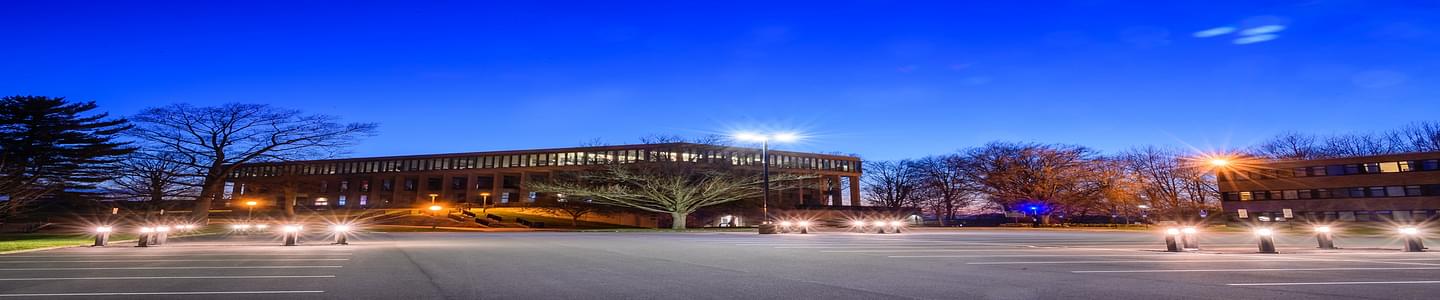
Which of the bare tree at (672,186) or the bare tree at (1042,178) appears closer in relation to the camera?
the bare tree at (672,186)

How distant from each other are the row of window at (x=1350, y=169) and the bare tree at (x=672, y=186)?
52.4 meters

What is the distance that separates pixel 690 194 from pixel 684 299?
1398 inches

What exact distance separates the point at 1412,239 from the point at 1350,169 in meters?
59.7

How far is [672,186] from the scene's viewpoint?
136ft

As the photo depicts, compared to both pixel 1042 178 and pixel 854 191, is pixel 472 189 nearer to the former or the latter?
pixel 854 191

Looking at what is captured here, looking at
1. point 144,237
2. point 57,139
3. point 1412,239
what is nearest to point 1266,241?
point 1412,239

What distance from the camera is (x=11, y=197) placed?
76.1 ft

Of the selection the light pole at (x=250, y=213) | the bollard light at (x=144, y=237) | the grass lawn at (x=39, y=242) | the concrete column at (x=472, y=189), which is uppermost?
the concrete column at (x=472, y=189)

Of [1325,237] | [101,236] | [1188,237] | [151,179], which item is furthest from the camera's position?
[151,179]

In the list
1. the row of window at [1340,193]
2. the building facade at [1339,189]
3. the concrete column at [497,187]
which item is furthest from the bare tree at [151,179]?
the row of window at [1340,193]

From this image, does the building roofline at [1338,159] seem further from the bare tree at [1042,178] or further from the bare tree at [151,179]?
the bare tree at [151,179]

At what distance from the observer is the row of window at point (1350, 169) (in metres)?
56.4

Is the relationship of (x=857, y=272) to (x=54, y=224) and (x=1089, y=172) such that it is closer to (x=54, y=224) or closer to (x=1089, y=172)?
(x=1089, y=172)

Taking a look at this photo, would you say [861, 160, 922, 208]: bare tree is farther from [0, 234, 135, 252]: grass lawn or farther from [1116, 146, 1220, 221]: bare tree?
[0, 234, 135, 252]: grass lawn
